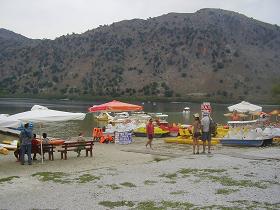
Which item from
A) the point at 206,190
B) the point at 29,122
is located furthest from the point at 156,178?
the point at 29,122

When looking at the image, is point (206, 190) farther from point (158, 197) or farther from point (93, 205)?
point (93, 205)

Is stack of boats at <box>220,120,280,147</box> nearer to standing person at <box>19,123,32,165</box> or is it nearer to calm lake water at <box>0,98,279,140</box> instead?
standing person at <box>19,123,32,165</box>

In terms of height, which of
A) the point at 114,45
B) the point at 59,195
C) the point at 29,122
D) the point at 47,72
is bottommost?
the point at 59,195

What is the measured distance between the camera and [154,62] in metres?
134

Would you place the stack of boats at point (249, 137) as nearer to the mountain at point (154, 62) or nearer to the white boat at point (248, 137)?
the white boat at point (248, 137)

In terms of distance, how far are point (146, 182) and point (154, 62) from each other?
123m

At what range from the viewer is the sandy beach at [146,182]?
999 cm

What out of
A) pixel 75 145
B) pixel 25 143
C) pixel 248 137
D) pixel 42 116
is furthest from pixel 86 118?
Answer: pixel 25 143

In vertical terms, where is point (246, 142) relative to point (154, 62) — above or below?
below

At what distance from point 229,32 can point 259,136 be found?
14373 centimetres

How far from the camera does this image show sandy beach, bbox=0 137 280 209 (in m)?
9.99

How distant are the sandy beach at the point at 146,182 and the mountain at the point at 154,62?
90964mm

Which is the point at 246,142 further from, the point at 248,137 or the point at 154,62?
the point at 154,62

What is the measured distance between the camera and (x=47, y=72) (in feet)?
470
